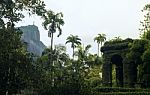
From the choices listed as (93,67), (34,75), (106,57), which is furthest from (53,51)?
(34,75)

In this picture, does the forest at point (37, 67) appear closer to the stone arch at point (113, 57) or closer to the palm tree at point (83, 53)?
the stone arch at point (113, 57)

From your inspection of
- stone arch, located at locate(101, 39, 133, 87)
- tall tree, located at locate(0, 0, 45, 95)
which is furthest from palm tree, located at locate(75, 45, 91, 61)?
tall tree, located at locate(0, 0, 45, 95)

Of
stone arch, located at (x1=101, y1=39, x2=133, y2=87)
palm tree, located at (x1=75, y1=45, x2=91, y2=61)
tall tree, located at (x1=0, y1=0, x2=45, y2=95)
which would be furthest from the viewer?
palm tree, located at (x1=75, y1=45, x2=91, y2=61)

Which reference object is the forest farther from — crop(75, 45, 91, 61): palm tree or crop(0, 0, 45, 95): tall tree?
crop(75, 45, 91, 61): palm tree

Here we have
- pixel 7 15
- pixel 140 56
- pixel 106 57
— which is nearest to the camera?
pixel 7 15

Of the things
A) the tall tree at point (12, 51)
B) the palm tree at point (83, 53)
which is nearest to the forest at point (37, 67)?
the tall tree at point (12, 51)

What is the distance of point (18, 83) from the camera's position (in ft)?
68.2

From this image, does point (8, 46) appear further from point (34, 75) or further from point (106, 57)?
point (106, 57)

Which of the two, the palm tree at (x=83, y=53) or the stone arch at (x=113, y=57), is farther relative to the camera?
the palm tree at (x=83, y=53)

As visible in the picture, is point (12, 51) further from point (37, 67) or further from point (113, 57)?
point (113, 57)

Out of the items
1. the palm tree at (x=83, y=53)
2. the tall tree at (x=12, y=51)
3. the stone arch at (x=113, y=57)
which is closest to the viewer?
the tall tree at (x=12, y=51)

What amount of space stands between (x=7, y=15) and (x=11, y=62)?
8.95 ft

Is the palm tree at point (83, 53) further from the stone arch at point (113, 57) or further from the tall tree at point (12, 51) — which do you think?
the tall tree at point (12, 51)

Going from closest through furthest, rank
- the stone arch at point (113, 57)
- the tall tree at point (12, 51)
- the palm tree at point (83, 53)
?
the tall tree at point (12, 51) → the stone arch at point (113, 57) → the palm tree at point (83, 53)
